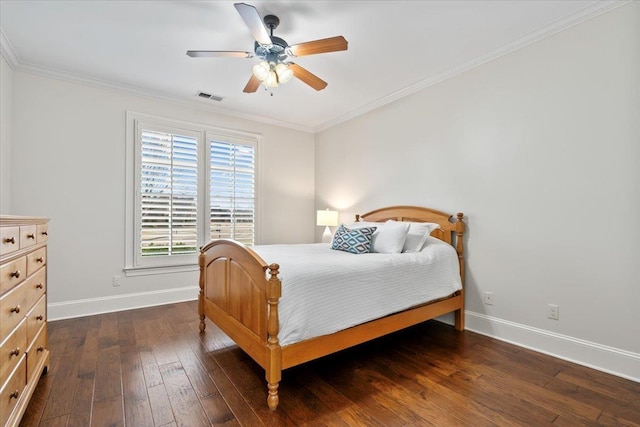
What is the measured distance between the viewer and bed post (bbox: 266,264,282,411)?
1788 mm

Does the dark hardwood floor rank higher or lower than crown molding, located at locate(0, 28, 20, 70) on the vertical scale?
lower

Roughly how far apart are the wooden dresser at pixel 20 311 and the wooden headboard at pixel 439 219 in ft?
10.9

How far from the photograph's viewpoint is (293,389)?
79.1 inches

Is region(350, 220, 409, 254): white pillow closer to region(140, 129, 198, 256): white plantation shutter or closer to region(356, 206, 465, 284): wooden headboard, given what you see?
region(356, 206, 465, 284): wooden headboard

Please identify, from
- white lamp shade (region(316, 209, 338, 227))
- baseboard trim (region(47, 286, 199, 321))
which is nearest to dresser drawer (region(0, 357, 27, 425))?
baseboard trim (region(47, 286, 199, 321))

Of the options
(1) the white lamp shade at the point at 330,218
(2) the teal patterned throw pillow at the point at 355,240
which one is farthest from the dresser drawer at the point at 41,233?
(1) the white lamp shade at the point at 330,218

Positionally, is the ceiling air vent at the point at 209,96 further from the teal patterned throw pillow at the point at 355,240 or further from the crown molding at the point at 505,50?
the teal patterned throw pillow at the point at 355,240

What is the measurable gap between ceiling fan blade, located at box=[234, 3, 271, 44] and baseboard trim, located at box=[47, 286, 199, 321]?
330 cm

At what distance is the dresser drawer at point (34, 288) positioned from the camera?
1696 mm

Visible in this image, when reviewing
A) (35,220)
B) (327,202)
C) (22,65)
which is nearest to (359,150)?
(327,202)

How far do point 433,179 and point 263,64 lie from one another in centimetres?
221

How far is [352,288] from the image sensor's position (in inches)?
84.8

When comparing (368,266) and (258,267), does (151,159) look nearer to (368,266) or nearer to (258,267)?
(258,267)

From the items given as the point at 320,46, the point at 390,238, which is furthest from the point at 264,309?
the point at 320,46
